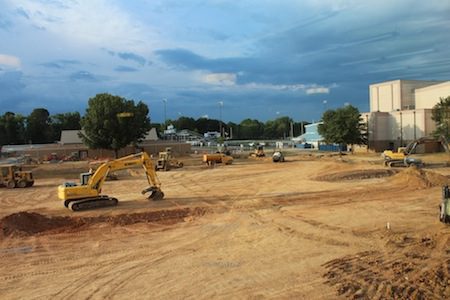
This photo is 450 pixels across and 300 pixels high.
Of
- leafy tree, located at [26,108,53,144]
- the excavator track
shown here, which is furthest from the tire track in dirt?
leafy tree, located at [26,108,53,144]

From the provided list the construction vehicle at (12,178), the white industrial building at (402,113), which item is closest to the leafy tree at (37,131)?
the white industrial building at (402,113)

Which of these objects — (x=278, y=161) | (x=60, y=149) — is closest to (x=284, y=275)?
(x=278, y=161)

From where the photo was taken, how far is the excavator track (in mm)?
23734

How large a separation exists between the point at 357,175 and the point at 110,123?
147 feet

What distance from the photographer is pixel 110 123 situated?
7006cm

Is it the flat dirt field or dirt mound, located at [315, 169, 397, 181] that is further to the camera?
dirt mound, located at [315, 169, 397, 181]

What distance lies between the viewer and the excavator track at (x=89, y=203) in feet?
77.9

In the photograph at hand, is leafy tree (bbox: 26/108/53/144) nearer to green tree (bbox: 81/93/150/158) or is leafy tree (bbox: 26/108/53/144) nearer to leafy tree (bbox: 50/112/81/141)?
leafy tree (bbox: 50/112/81/141)

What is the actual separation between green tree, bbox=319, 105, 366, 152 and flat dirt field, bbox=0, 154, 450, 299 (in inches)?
1976

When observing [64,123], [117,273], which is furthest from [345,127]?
[64,123]

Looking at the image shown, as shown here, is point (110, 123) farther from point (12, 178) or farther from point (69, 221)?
point (69, 221)

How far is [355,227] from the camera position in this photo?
1747cm

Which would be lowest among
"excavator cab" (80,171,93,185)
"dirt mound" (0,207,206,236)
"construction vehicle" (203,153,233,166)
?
"dirt mound" (0,207,206,236)

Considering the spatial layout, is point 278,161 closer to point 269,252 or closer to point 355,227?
point 355,227
